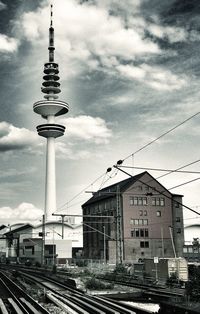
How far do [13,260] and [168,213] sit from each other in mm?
52427

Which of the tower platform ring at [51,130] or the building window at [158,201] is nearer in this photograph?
the building window at [158,201]

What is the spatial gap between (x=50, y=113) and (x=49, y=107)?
2.58 m

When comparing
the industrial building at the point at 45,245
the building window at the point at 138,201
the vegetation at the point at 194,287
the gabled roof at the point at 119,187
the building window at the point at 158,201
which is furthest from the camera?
the industrial building at the point at 45,245

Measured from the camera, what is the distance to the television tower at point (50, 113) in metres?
131

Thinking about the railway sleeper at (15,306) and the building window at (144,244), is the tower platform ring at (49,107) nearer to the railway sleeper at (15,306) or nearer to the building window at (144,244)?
the building window at (144,244)

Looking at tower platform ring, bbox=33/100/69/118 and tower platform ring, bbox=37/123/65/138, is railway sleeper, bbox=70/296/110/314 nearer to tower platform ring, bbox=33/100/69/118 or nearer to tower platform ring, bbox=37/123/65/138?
tower platform ring, bbox=37/123/65/138

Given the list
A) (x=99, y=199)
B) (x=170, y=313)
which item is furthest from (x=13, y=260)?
(x=170, y=313)

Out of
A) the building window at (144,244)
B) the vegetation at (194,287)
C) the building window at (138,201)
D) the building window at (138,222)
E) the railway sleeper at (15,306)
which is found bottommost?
the railway sleeper at (15,306)

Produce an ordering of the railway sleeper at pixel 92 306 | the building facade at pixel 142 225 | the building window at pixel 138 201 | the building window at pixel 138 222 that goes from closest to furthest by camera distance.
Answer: the railway sleeper at pixel 92 306 < the building facade at pixel 142 225 < the building window at pixel 138 222 < the building window at pixel 138 201

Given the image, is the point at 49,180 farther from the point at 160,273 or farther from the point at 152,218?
the point at 160,273

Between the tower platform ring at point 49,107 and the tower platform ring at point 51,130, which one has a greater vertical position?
the tower platform ring at point 49,107

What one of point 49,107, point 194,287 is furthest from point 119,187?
point 49,107

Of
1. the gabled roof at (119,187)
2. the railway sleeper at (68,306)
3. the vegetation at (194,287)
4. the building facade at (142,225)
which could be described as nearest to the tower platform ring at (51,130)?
the gabled roof at (119,187)

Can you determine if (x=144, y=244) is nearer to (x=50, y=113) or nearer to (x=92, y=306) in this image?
(x=92, y=306)
